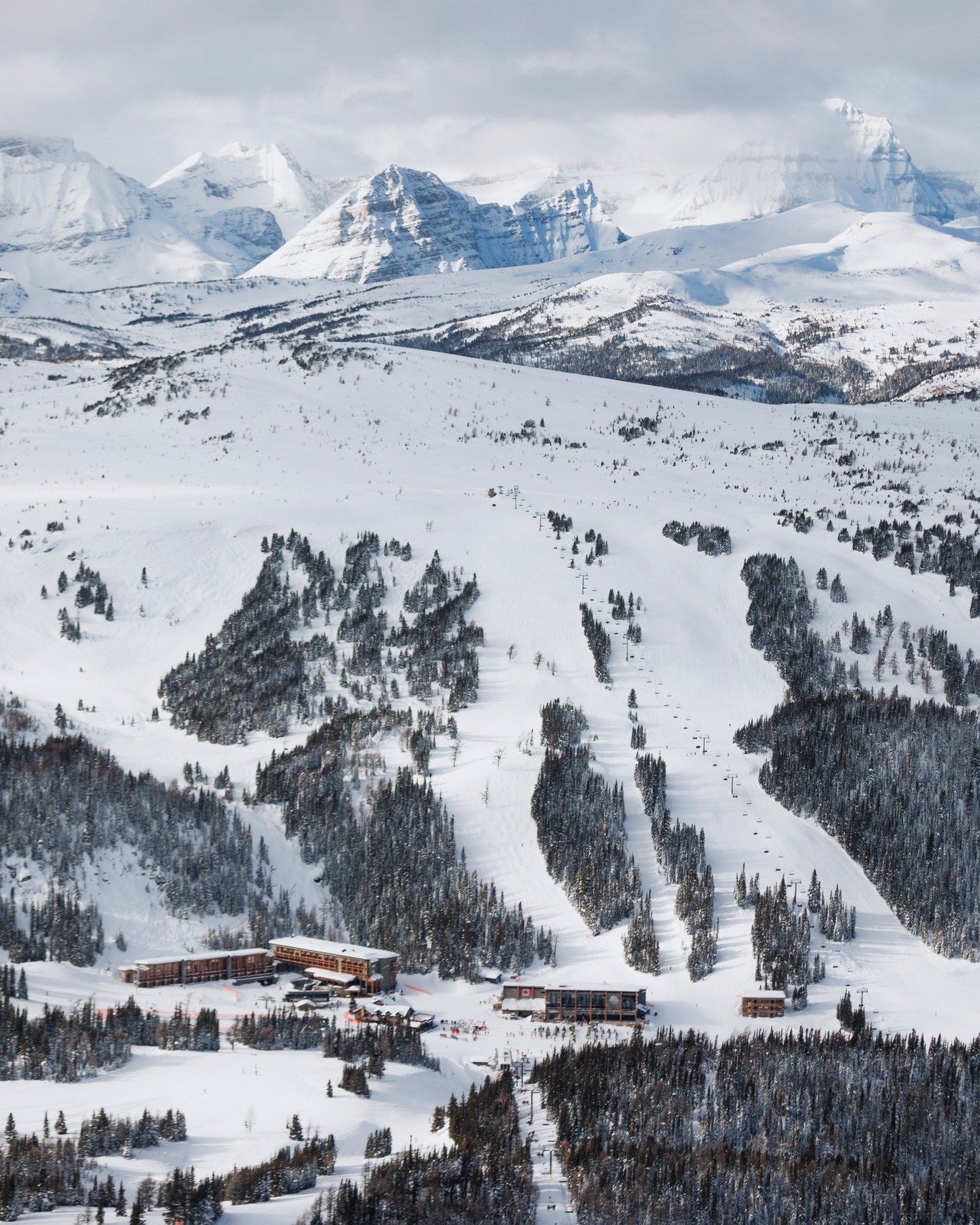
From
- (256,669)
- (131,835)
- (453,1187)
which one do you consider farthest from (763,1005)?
(256,669)

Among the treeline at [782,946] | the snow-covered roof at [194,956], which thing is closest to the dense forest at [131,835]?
the snow-covered roof at [194,956]

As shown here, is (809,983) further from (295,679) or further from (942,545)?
(942,545)

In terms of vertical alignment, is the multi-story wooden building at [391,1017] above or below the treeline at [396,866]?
below

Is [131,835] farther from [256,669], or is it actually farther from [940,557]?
[940,557]

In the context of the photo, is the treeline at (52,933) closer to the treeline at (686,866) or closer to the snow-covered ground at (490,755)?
the snow-covered ground at (490,755)

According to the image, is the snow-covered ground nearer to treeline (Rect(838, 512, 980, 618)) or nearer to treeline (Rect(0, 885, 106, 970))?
treeline (Rect(0, 885, 106, 970))

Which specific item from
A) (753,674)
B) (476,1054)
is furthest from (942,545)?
(476,1054)
